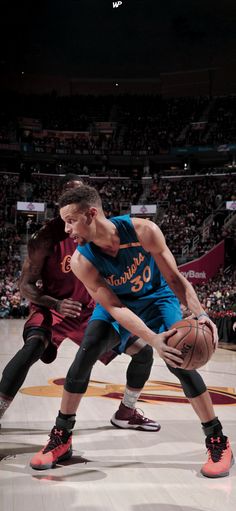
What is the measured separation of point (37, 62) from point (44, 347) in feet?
118

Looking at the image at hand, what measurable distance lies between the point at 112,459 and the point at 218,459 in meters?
0.63

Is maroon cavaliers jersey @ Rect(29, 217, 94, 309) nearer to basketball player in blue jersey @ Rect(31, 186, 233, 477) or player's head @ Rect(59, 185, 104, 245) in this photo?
basketball player in blue jersey @ Rect(31, 186, 233, 477)

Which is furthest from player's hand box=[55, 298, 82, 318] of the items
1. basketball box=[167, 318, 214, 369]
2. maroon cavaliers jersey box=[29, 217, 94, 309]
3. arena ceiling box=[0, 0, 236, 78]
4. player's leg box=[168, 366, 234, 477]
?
arena ceiling box=[0, 0, 236, 78]

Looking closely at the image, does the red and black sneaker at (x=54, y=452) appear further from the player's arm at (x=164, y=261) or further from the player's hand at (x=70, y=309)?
the player's arm at (x=164, y=261)

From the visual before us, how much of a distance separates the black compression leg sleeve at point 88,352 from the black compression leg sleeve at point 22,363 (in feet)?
1.02

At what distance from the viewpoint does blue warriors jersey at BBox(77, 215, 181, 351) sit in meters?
3.09

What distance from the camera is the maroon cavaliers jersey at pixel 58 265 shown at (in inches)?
149

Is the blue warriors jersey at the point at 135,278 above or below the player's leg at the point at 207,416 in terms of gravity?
above

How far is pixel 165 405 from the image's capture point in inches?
195

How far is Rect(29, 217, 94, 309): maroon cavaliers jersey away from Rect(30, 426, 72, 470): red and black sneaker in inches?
39.8

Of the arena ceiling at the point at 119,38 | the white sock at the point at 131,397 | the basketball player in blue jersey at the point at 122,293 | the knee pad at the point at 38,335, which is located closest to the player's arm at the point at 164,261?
the basketball player in blue jersey at the point at 122,293

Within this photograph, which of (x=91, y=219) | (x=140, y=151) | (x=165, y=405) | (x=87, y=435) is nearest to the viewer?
(x=91, y=219)

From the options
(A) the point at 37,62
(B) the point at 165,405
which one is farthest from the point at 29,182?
(B) the point at 165,405

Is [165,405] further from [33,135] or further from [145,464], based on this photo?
[33,135]
